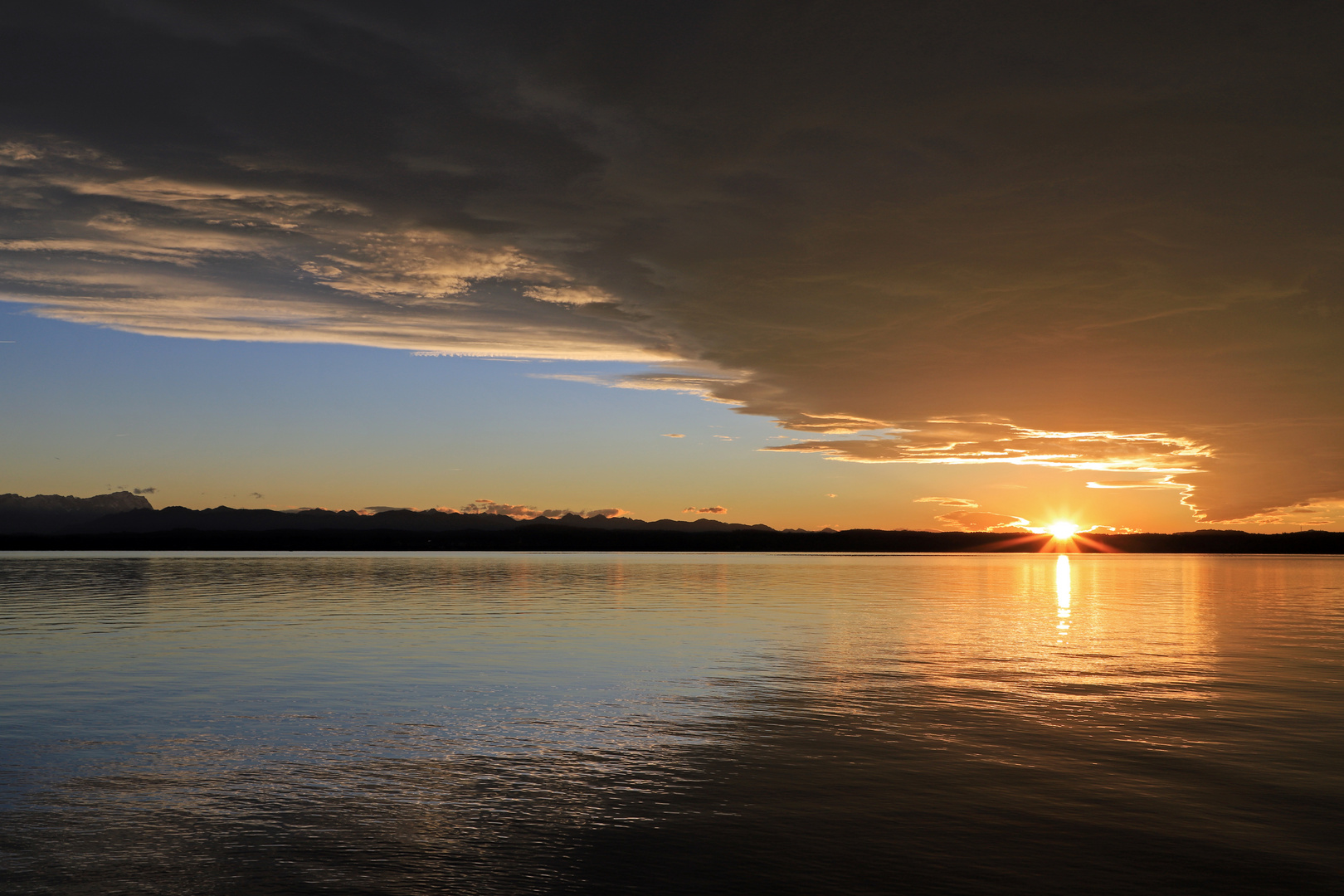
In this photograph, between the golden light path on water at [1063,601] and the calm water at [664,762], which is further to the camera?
the golden light path on water at [1063,601]

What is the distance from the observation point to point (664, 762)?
1784 centimetres

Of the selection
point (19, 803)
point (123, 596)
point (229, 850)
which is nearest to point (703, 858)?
point (229, 850)

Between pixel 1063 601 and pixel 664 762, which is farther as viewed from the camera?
pixel 1063 601

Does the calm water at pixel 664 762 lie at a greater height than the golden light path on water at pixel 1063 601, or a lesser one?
lesser

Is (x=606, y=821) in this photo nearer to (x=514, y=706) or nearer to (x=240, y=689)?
(x=514, y=706)

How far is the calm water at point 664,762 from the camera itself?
12.2 metres

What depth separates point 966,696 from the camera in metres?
25.7

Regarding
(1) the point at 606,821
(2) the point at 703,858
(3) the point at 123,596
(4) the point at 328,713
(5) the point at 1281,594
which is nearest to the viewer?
(2) the point at 703,858

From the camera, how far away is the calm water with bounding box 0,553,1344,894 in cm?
1224

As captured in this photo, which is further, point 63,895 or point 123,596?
point 123,596

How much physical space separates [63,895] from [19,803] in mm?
4780

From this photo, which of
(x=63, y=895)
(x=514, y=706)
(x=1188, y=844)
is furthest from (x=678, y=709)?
(x=63, y=895)

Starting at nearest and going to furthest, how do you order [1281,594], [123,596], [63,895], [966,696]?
1. [63,895]
2. [966,696]
3. [123,596]
4. [1281,594]

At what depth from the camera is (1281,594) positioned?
78.1 m
